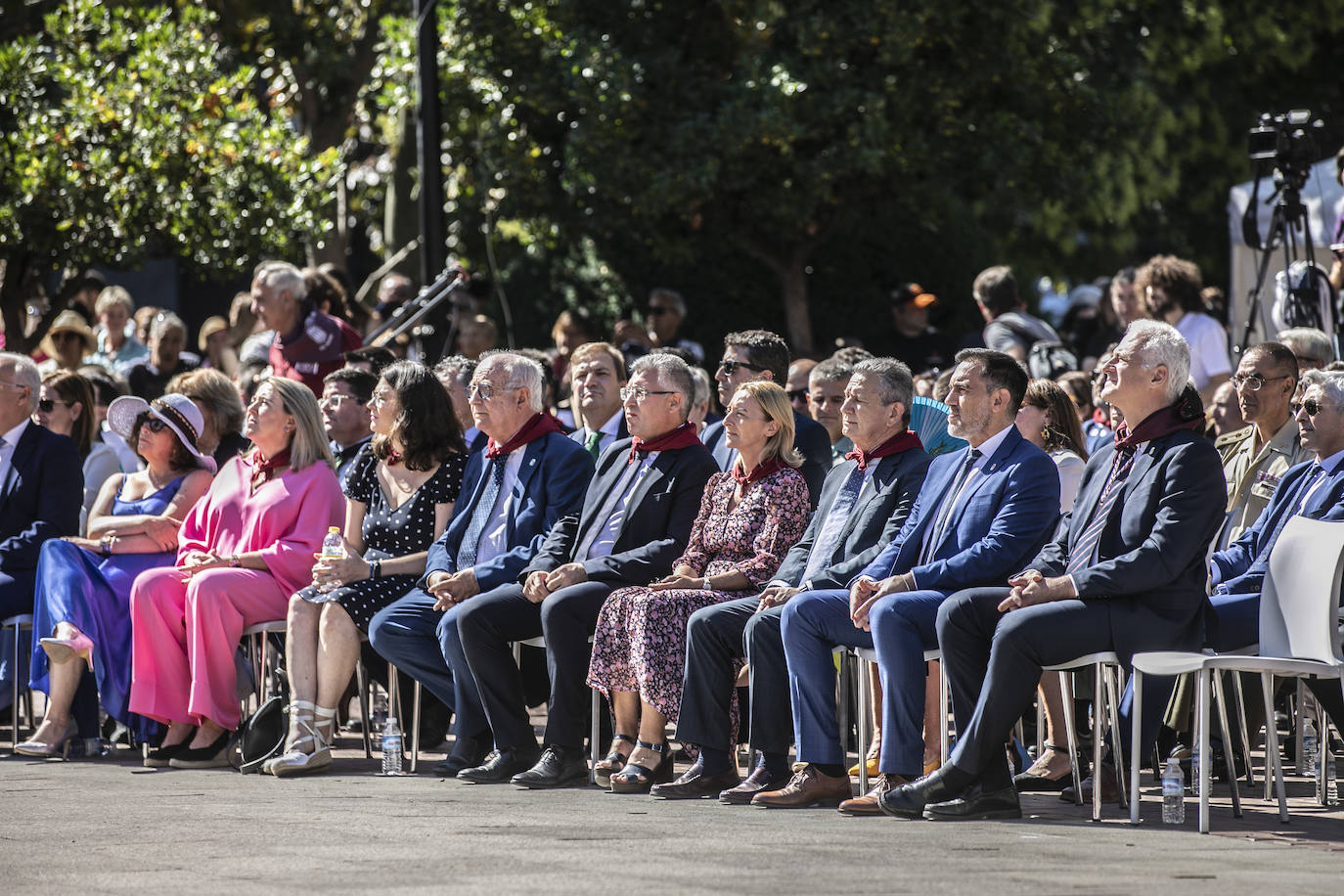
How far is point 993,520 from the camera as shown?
290 inches

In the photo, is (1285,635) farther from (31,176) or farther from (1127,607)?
(31,176)

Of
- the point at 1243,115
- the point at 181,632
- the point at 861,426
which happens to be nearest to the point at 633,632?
the point at 861,426

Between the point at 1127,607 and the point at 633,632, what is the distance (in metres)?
1.96

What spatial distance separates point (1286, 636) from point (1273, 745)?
40 centimetres

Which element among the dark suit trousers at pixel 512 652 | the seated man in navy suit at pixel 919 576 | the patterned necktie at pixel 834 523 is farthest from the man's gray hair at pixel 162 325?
the seated man in navy suit at pixel 919 576

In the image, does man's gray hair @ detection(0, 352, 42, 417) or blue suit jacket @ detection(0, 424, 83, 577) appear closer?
blue suit jacket @ detection(0, 424, 83, 577)

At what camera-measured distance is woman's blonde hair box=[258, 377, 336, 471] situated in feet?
30.0

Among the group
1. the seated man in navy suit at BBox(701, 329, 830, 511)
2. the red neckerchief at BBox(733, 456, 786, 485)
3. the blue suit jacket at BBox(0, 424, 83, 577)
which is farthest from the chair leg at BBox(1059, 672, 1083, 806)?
the blue suit jacket at BBox(0, 424, 83, 577)

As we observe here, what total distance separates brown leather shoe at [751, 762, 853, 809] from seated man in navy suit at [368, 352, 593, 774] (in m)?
1.63

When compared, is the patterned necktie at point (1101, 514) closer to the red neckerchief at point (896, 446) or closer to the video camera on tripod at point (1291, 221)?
the red neckerchief at point (896, 446)

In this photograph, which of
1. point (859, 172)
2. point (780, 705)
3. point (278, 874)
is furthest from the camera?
point (859, 172)

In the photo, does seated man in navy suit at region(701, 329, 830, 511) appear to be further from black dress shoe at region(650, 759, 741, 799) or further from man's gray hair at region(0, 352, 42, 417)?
man's gray hair at region(0, 352, 42, 417)

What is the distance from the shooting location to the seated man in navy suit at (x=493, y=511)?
861cm

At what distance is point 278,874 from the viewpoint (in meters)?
5.75
